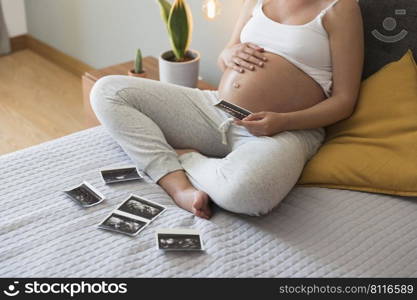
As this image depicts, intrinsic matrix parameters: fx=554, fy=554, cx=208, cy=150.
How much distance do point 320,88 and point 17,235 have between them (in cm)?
100

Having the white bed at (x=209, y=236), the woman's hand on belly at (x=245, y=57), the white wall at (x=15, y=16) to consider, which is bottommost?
the white wall at (x=15, y=16)

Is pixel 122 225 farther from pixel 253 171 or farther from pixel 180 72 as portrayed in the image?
pixel 180 72

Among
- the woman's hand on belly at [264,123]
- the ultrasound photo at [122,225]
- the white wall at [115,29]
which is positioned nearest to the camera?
the ultrasound photo at [122,225]

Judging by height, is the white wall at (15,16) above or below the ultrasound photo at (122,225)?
below

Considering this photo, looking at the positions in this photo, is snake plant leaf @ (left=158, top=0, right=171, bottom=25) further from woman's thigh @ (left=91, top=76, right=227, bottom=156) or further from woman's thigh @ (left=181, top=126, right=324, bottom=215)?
woman's thigh @ (left=181, top=126, right=324, bottom=215)

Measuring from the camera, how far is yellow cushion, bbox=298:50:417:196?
5.15ft

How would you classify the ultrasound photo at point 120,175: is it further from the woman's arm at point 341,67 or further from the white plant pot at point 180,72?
the white plant pot at point 180,72

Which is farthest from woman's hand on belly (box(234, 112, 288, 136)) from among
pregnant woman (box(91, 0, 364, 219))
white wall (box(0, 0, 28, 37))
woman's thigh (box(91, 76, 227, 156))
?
white wall (box(0, 0, 28, 37))

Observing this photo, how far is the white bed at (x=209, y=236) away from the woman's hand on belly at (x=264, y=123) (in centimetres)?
19

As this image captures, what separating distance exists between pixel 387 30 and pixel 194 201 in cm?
83

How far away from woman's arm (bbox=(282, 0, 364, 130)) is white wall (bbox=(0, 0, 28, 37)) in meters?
2.49

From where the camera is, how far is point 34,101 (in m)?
3.04

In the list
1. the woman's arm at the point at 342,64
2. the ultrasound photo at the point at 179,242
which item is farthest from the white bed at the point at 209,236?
the woman's arm at the point at 342,64

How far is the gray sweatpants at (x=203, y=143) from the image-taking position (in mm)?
1468
